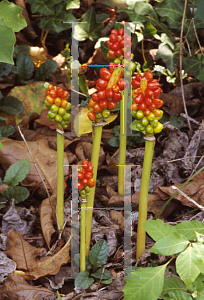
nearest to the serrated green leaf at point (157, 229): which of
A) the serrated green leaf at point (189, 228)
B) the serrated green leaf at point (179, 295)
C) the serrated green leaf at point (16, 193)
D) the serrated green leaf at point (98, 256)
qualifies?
the serrated green leaf at point (189, 228)

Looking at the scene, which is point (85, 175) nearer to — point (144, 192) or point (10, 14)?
point (144, 192)

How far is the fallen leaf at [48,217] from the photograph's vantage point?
6.05 feet

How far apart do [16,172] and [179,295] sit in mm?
1197

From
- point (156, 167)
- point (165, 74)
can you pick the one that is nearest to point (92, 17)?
point (165, 74)

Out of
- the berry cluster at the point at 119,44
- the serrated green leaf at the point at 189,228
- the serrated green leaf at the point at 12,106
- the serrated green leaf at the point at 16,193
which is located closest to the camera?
the serrated green leaf at the point at 189,228

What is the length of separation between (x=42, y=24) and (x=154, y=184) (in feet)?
6.54

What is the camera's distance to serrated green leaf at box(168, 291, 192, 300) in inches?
53.1

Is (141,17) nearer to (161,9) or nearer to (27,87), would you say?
(161,9)

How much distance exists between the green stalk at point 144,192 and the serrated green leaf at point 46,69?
1.55m

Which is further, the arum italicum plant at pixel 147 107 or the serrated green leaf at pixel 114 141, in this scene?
the serrated green leaf at pixel 114 141

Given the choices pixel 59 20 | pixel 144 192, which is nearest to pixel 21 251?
pixel 144 192

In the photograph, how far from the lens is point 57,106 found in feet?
5.21

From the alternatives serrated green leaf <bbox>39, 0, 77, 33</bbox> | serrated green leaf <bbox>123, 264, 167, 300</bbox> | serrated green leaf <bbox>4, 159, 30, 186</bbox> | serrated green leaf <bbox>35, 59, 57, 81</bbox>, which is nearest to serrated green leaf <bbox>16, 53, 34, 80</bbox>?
serrated green leaf <bbox>35, 59, 57, 81</bbox>

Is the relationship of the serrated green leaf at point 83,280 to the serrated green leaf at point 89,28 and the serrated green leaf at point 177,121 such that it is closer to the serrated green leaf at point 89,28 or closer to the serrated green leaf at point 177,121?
the serrated green leaf at point 177,121
